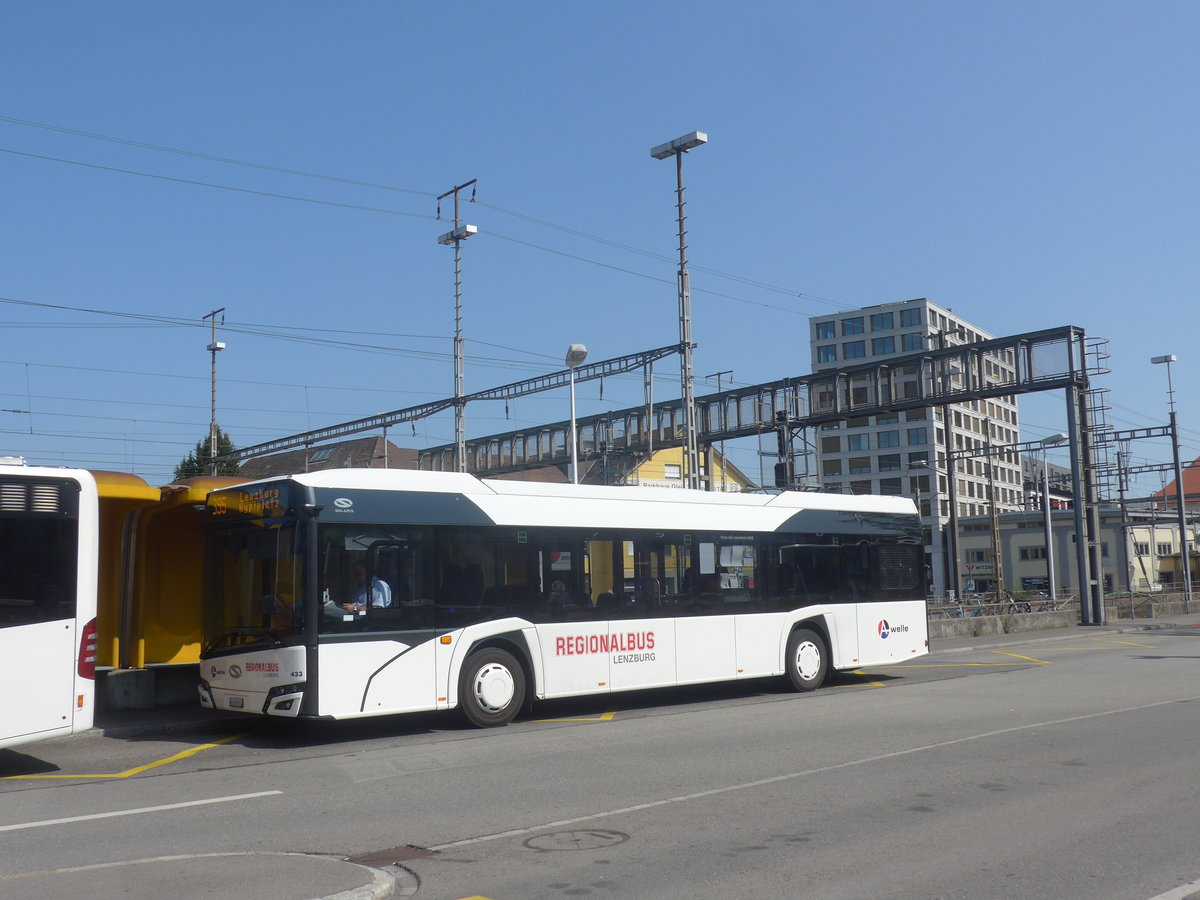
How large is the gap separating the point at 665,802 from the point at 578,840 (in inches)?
55.2

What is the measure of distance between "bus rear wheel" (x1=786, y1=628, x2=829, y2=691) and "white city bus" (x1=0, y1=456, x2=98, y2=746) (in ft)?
32.6

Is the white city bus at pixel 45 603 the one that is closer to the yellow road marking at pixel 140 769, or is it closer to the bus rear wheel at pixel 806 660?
the yellow road marking at pixel 140 769

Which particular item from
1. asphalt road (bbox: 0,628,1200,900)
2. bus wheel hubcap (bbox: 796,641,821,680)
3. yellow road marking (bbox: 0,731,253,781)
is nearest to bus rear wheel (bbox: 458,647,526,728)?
asphalt road (bbox: 0,628,1200,900)

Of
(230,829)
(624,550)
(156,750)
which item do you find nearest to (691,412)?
(624,550)

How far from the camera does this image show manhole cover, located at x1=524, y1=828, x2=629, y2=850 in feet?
23.3

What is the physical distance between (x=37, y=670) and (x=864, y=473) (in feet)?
334

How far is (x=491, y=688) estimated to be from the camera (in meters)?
13.4

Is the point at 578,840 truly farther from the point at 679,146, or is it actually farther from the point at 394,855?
the point at 679,146

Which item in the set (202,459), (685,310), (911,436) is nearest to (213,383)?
(202,459)

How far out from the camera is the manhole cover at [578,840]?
710cm

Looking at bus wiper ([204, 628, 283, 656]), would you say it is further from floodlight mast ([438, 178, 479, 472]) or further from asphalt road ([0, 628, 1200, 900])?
floodlight mast ([438, 178, 479, 472])

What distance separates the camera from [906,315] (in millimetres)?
→ 109000

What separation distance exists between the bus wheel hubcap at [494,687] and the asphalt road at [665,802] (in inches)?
12.9

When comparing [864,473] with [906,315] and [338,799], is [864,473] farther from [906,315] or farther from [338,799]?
[338,799]
